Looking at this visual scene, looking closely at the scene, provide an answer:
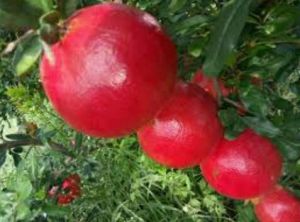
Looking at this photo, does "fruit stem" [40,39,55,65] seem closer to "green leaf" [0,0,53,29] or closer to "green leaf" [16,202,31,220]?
"green leaf" [0,0,53,29]

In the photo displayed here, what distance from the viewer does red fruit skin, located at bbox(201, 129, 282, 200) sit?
2.79 ft

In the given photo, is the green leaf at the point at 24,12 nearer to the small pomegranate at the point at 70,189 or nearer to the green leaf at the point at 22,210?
the green leaf at the point at 22,210

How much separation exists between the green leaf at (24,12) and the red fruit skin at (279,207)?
61 cm

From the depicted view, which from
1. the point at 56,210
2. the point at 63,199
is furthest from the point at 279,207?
the point at 63,199

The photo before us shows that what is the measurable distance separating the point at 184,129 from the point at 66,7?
0.73 feet

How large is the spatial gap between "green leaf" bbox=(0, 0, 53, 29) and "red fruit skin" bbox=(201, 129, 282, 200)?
1.01 feet

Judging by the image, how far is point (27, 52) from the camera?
0.61 m

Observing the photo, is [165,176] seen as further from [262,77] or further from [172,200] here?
[262,77]

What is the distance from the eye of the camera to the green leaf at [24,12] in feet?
2.27

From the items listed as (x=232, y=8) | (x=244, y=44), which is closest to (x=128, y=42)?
(x=232, y=8)

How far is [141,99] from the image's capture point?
652mm

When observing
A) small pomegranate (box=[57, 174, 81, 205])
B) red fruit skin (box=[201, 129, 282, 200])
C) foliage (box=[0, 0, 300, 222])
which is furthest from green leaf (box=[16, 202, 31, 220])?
small pomegranate (box=[57, 174, 81, 205])

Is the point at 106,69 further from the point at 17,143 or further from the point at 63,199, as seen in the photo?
the point at 63,199

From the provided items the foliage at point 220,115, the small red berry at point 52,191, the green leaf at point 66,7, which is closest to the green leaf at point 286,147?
the foliage at point 220,115
